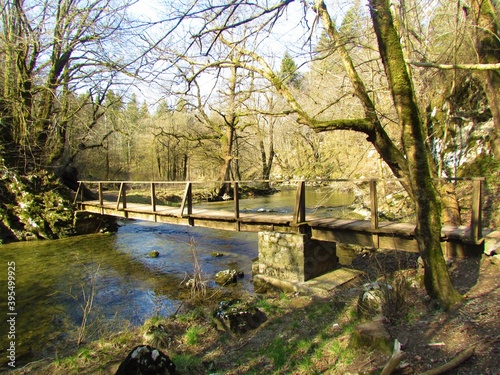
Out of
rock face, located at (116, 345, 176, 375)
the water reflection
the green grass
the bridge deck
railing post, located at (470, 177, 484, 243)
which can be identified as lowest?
the water reflection

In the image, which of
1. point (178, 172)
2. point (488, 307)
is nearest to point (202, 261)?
point (488, 307)

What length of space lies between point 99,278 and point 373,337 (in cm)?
725

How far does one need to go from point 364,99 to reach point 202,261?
20.7 feet

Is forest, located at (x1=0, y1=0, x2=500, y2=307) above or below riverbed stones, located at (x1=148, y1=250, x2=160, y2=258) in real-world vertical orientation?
above

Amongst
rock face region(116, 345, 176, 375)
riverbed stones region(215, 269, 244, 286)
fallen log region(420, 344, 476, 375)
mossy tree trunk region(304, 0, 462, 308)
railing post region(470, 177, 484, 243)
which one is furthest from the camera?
riverbed stones region(215, 269, 244, 286)

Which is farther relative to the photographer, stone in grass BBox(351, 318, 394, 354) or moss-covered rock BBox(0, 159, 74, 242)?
moss-covered rock BBox(0, 159, 74, 242)

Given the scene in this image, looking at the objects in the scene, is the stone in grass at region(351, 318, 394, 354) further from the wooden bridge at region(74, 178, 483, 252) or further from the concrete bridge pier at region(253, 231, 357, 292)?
the concrete bridge pier at region(253, 231, 357, 292)

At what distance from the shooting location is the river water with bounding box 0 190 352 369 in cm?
570

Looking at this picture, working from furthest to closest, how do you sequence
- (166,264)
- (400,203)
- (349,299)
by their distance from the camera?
(400,203) < (166,264) < (349,299)

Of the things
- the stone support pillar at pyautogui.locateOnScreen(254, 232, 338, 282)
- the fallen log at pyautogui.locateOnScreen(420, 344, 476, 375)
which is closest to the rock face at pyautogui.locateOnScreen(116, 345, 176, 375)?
the fallen log at pyautogui.locateOnScreen(420, 344, 476, 375)

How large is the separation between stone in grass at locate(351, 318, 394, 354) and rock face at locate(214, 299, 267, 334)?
1910mm

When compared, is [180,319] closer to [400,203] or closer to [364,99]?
[364,99]

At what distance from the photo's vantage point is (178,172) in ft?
134

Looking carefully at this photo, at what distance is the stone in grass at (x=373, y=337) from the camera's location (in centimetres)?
322
